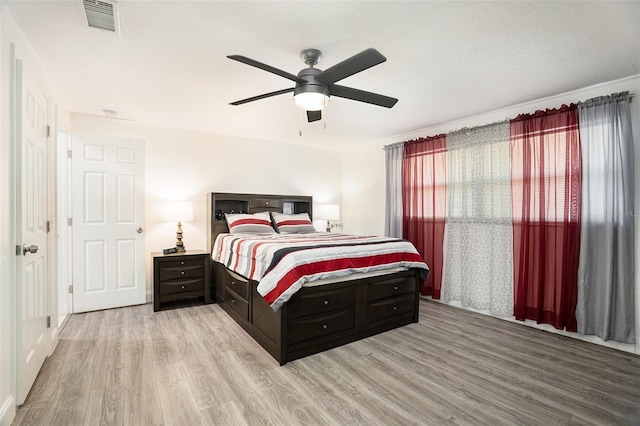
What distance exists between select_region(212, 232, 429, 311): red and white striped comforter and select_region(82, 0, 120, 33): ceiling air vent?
1978 mm

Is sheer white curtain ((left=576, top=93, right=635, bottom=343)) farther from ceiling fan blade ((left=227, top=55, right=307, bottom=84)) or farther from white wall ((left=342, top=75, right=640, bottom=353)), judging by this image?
ceiling fan blade ((left=227, top=55, right=307, bottom=84))

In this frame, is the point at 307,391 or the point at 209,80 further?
the point at 209,80

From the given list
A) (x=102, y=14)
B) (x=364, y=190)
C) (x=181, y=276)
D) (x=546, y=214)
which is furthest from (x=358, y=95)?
(x=364, y=190)

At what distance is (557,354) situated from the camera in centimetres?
275

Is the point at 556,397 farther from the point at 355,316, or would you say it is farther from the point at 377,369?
the point at 355,316

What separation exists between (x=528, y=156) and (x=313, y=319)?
2913 millimetres

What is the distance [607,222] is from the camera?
284 centimetres

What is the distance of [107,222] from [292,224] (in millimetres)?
2450

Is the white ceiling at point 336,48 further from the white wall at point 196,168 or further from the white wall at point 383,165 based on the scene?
the white wall at point 196,168

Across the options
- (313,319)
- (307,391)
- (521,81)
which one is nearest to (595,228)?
(521,81)

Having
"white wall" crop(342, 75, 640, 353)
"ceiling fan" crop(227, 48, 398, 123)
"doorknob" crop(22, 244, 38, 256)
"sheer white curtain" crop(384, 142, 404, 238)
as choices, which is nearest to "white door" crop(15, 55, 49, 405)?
"doorknob" crop(22, 244, 38, 256)

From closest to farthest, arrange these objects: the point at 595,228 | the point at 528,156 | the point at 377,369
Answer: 1. the point at 377,369
2. the point at 595,228
3. the point at 528,156

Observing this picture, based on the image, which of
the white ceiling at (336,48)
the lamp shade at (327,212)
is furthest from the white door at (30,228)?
the lamp shade at (327,212)

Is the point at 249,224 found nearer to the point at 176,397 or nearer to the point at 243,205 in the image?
the point at 243,205
